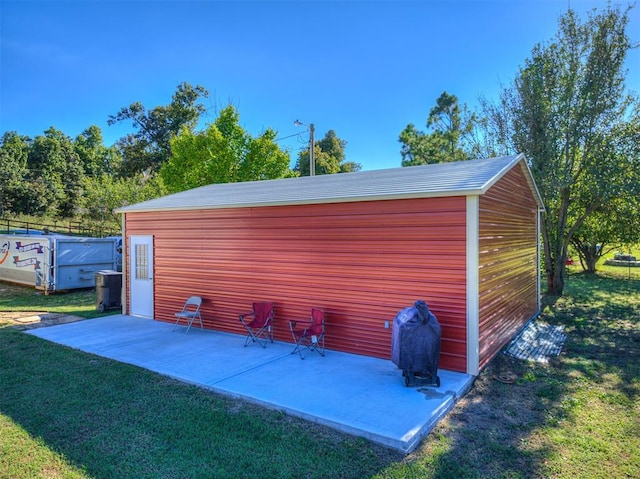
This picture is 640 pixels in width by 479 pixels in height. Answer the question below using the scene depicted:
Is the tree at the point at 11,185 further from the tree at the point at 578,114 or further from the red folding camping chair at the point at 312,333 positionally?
the tree at the point at 578,114

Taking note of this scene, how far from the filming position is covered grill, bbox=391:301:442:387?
4.77m

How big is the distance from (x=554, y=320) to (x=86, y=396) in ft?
30.0

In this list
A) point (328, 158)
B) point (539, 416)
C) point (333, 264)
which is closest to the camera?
point (539, 416)

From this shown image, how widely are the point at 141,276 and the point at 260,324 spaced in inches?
160

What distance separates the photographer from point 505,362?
234 inches

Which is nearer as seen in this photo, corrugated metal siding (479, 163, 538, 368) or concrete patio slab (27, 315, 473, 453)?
concrete patio slab (27, 315, 473, 453)

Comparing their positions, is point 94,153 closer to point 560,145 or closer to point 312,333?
point 560,145

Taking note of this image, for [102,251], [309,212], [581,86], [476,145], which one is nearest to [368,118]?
[476,145]

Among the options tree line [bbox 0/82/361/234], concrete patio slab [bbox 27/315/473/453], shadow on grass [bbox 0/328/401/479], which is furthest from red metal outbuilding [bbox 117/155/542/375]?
tree line [bbox 0/82/361/234]

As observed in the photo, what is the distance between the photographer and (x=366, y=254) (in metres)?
5.97

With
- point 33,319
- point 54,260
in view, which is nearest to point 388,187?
point 33,319

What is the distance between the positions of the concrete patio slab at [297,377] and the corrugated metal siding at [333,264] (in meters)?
0.49

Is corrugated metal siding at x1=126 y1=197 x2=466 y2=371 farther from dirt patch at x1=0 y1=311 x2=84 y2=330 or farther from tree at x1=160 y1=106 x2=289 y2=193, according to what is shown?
tree at x1=160 y1=106 x2=289 y2=193

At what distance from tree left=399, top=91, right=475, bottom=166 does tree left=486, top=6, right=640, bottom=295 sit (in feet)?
26.4
